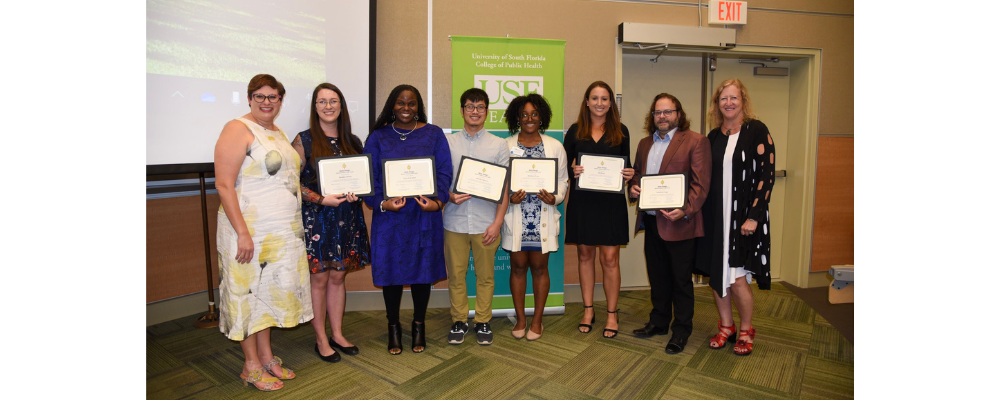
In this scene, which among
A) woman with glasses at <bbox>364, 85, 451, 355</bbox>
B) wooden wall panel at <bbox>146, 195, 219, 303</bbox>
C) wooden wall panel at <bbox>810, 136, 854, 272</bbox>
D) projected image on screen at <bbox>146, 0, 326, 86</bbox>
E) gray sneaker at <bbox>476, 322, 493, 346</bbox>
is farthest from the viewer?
wooden wall panel at <bbox>810, 136, 854, 272</bbox>

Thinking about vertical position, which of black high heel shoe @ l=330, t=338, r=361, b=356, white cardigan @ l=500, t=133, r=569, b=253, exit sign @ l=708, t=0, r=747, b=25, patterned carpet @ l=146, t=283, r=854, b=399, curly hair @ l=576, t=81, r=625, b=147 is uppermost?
exit sign @ l=708, t=0, r=747, b=25

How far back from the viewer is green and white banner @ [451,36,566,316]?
142 inches

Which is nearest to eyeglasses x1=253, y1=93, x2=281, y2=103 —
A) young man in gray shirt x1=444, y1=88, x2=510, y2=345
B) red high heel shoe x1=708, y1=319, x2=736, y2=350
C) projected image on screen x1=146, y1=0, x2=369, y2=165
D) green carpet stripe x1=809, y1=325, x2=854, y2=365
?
projected image on screen x1=146, y1=0, x2=369, y2=165

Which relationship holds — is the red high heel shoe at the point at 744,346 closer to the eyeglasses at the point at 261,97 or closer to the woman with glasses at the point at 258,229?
the woman with glasses at the point at 258,229

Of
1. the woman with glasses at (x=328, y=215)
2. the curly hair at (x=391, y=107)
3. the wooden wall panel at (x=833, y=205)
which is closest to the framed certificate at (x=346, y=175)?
the woman with glasses at (x=328, y=215)

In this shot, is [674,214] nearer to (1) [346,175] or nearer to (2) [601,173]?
(2) [601,173]

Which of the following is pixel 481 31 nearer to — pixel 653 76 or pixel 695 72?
pixel 653 76

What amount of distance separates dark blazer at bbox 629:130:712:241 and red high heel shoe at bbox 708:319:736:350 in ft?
2.22

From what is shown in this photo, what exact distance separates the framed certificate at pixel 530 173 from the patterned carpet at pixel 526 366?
40.1 inches

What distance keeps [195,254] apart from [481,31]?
2840 millimetres

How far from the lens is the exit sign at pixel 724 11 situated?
160 inches

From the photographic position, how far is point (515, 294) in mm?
3174

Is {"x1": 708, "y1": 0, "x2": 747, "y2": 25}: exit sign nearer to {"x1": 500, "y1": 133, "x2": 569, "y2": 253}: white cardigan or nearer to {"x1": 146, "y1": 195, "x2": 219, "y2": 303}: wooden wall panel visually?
{"x1": 500, "y1": 133, "x2": 569, "y2": 253}: white cardigan

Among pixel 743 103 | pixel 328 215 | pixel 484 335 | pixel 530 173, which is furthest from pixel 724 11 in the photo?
pixel 328 215
